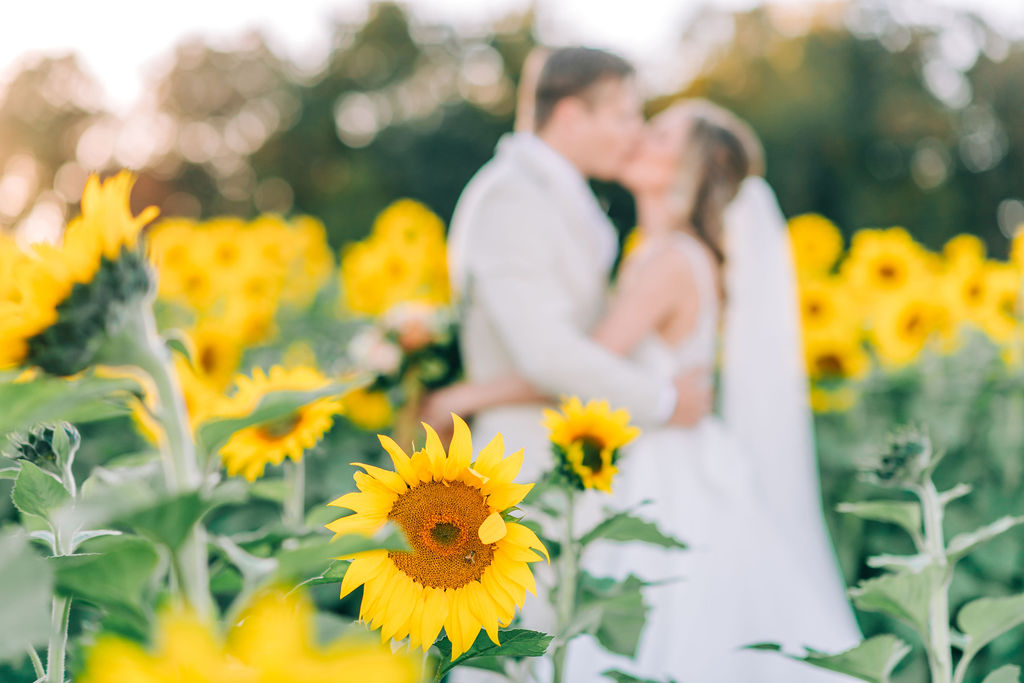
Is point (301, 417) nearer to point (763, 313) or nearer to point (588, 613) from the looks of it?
point (588, 613)

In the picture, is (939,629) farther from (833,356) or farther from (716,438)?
(833,356)

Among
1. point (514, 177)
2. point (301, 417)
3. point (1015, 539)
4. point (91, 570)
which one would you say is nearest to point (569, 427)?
point (301, 417)

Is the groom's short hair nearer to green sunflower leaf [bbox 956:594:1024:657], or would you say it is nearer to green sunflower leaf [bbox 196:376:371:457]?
green sunflower leaf [bbox 956:594:1024:657]

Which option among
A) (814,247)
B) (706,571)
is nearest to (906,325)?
(814,247)

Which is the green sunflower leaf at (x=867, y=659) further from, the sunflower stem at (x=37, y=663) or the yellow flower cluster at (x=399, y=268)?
the yellow flower cluster at (x=399, y=268)

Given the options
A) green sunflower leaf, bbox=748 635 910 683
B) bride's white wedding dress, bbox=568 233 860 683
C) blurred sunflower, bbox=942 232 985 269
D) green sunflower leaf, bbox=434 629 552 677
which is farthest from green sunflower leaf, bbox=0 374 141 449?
blurred sunflower, bbox=942 232 985 269

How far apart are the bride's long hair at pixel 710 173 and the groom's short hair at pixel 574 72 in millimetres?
527

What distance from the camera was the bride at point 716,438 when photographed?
7.98ft

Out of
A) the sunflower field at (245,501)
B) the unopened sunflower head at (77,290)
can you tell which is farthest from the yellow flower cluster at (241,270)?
the unopened sunflower head at (77,290)

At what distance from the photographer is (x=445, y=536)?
3.18 ft

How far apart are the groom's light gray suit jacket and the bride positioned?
10cm

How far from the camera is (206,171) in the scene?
67.1 ft

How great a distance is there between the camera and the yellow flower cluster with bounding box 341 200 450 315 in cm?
434

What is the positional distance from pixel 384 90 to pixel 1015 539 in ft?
65.8
